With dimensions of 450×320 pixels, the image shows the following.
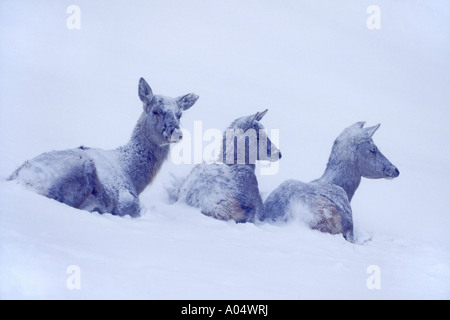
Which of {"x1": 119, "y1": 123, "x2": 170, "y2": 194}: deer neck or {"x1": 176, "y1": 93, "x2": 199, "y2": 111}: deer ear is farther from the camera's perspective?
{"x1": 176, "y1": 93, "x2": 199, "y2": 111}: deer ear

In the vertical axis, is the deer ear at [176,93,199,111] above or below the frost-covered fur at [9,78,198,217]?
above

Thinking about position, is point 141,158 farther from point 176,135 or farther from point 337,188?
point 337,188

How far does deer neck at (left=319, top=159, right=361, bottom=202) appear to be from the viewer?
988 centimetres

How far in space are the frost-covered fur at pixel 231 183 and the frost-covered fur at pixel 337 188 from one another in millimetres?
356

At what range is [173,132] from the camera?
8.21 m

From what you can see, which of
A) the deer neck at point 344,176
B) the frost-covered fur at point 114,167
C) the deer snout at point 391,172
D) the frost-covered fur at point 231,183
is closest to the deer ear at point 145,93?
the frost-covered fur at point 114,167

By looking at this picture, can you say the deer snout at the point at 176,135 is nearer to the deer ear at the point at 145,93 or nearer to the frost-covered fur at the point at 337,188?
the deer ear at the point at 145,93

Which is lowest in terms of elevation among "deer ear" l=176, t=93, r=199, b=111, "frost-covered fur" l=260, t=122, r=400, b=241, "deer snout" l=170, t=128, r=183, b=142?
"frost-covered fur" l=260, t=122, r=400, b=241

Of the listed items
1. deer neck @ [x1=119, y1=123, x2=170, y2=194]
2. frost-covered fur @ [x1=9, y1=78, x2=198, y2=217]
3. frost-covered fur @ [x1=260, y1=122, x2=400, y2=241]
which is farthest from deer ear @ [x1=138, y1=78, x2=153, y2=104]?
frost-covered fur @ [x1=260, y1=122, x2=400, y2=241]

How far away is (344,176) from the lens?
9.90 m

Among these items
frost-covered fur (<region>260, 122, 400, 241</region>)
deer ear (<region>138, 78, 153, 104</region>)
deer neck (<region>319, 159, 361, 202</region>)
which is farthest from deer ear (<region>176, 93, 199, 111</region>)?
deer neck (<region>319, 159, 361, 202</region>)

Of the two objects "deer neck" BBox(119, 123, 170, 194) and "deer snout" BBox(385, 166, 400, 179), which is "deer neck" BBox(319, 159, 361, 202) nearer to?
"deer snout" BBox(385, 166, 400, 179)

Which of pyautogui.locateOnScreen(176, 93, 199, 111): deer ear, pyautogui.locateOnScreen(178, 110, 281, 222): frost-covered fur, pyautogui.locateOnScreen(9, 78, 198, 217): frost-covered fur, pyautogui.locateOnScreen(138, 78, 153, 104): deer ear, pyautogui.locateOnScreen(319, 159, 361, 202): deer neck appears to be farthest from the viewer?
pyautogui.locateOnScreen(319, 159, 361, 202): deer neck

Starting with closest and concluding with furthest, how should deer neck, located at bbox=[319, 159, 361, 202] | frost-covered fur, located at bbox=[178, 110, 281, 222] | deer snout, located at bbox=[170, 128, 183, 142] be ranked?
deer snout, located at bbox=[170, 128, 183, 142] → frost-covered fur, located at bbox=[178, 110, 281, 222] → deer neck, located at bbox=[319, 159, 361, 202]
